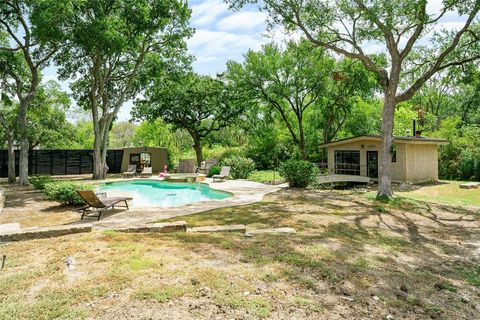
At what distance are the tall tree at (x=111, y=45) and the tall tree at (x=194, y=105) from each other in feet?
10.7

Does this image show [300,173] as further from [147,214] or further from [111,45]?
[111,45]

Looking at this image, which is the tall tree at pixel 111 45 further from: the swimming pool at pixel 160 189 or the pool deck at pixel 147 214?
the pool deck at pixel 147 214

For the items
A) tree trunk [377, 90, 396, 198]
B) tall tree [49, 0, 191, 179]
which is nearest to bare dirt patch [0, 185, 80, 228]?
tall tree [49, 0, 191, 179]

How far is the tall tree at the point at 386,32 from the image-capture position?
1069cm

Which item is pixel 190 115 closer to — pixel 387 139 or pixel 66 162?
pixel 66 162

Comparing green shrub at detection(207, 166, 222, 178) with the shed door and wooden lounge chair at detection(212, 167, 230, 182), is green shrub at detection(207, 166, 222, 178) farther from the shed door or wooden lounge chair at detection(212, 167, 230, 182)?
the shed door

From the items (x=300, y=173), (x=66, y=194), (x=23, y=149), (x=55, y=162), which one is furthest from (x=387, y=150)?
(x=55, y=162)

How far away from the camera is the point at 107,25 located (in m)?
14.3

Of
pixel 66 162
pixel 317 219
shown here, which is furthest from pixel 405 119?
pixel 66 162

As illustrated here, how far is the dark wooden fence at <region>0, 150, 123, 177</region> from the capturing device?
2227 centimetres

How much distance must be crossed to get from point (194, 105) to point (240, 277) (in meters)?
22.8

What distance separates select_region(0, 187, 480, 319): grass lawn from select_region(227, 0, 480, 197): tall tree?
21.8ft

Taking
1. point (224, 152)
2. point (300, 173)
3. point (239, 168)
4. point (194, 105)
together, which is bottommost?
point (300, 173)

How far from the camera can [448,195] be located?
46.7 feet
